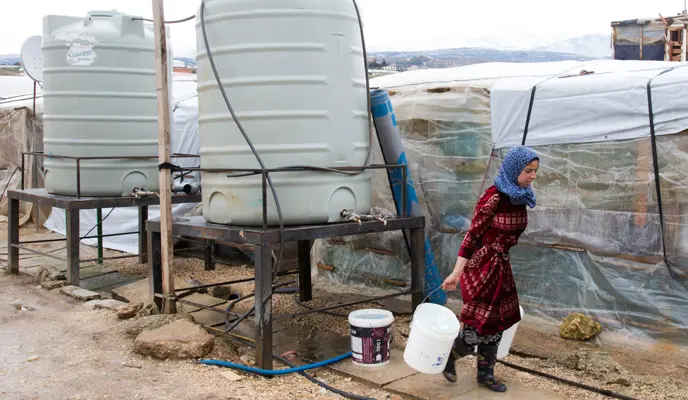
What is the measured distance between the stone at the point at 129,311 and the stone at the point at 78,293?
3.35 feet

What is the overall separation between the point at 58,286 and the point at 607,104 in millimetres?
5521

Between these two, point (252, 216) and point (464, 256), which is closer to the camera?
point (464, 256)

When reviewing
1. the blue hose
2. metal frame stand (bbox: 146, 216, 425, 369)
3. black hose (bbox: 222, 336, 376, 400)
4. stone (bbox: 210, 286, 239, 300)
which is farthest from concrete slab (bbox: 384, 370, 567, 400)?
stone (bbox: 210, 286, 239, 300)

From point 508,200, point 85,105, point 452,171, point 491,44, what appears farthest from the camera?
point 491,44

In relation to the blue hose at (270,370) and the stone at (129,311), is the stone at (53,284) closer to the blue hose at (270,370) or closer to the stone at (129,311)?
the stone at (129,311)

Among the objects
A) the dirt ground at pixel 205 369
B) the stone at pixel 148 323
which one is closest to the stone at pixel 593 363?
the dirt ground at pixel 205 369

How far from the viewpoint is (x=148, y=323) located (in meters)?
5.42

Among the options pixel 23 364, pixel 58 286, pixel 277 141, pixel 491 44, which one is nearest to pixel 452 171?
pixel 277 141

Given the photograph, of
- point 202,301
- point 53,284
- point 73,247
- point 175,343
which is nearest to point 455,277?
point 175,343

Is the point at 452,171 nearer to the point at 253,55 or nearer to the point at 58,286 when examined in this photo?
the point at 253,55

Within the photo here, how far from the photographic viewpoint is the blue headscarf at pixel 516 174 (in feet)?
13.3

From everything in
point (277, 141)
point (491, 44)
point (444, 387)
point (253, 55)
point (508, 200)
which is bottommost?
point (444, 387)

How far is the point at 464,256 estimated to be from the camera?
424 centimetres

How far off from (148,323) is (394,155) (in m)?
2.29
